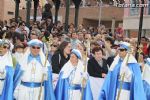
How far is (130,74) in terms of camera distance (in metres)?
8.96

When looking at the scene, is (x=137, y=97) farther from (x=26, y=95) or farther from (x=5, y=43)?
(x=5, y=43)

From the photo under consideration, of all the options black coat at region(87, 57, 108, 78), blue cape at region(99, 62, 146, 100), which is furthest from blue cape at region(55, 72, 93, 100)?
black coat at region(87, 57, 108, 78)

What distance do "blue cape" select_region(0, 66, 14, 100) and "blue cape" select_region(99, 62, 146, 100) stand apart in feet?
5.73

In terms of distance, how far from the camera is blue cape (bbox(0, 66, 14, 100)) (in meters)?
8.98

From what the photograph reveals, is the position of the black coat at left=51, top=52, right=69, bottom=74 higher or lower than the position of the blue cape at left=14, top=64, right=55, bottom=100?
higher

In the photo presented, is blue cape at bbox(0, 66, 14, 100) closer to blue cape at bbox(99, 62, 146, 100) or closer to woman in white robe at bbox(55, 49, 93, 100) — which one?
woman in white robe at bbox(55, 49, 93, 100)

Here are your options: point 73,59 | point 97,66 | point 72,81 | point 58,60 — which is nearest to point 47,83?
point 72,81

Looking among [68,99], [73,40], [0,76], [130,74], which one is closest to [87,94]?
[68,99]

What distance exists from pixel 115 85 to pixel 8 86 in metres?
2.05

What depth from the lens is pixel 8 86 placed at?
9.00 metres

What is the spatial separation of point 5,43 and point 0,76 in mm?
634

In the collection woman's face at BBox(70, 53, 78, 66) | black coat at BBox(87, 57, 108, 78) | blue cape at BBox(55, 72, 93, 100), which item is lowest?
blue cape at BBox(55, 72, 93, 100)

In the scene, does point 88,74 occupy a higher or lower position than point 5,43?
lower

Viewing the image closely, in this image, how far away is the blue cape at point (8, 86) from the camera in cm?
898
